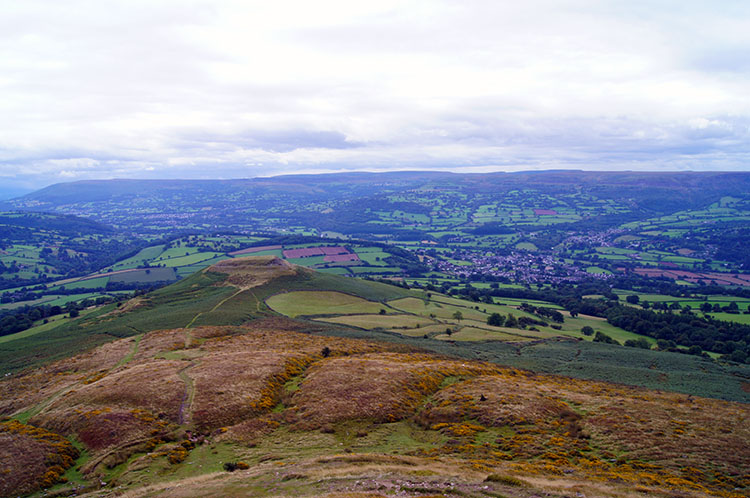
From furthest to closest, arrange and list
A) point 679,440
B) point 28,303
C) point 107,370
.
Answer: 1. point 28,303
2. point 107,370
3. point 679,440

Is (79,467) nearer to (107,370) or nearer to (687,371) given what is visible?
(107,370)

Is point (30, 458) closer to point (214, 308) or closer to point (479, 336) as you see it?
point (214, 308)

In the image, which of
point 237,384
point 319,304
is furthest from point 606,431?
point 319,304

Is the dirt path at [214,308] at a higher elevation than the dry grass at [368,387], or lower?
lower

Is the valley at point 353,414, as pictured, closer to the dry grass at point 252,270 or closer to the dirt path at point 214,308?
the dirt path at point 214,308

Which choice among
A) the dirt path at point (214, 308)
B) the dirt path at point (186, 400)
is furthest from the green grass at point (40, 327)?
the dirt path at point (186, 400)

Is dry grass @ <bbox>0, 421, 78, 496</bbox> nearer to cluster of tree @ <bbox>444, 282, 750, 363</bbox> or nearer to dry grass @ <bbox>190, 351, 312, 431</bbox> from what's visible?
dry grass @ <bbox>190, 351, 312, 431</bbox>

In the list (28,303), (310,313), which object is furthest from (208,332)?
(28,303)

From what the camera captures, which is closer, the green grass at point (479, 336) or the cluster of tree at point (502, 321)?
the green grass at point (479, 336)
